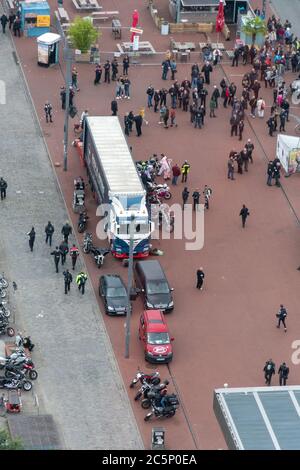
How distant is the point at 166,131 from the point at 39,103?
8211mm

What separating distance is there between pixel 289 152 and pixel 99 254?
564 inches

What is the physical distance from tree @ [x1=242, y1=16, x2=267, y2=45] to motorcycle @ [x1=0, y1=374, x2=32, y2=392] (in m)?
38.7

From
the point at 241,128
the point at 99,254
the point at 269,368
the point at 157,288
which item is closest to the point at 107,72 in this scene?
the point at 241,128

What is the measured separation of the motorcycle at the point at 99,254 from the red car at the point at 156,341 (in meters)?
7.12

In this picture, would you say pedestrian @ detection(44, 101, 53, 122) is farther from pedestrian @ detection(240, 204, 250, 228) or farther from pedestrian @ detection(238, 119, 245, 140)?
pedestrian @ detection(240, 204, 250, 228)

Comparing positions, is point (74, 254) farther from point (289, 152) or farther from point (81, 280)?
point (289, 152)

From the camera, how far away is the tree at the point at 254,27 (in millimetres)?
97188

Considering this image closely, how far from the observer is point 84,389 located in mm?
65875

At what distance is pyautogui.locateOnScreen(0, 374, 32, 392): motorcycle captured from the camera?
214 feet

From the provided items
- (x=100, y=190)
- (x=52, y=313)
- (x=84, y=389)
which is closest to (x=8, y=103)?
(x=100, y=190)

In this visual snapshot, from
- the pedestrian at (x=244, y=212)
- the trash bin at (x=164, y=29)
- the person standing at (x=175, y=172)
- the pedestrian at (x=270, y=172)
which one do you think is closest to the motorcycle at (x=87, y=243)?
the pedestrian at (x=244, y=212)

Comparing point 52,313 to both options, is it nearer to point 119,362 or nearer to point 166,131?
point 119,362

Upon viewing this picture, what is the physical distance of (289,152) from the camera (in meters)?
83.8

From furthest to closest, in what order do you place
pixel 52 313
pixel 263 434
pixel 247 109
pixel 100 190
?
1. pixel 247 109
2. pixel 100 190
3. pixel 52 313
4. pixel 263 434
